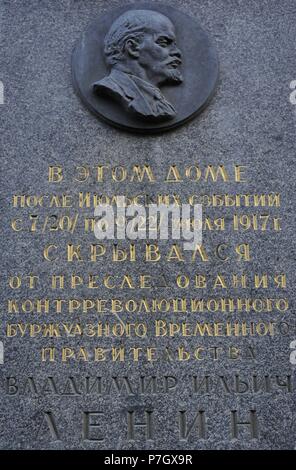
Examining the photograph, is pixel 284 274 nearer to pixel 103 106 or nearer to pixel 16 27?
pixel 103 106

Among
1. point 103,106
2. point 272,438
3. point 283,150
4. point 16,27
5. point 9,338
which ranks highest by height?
point 16,27

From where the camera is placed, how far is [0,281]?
673 cm

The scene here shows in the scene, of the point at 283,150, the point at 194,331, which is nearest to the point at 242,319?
the point at 194,331

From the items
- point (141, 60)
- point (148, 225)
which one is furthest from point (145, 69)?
point (148, 225)

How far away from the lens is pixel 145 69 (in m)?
7.22

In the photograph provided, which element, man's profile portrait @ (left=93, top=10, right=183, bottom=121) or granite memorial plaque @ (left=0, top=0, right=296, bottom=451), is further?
man's profile portrait @ (left=93, top=10, right=183, bottom=121)

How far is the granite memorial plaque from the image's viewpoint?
6.36 m

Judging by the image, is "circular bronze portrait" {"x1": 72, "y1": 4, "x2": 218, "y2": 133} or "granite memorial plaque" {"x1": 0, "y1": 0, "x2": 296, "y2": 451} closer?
"granite memorial plaque" {"x1": 0, "y1": 0, "x2": 296, "y2": 451}

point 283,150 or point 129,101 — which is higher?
point 129,101

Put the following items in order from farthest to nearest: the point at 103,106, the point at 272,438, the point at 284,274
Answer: the point at 103,106
the point at 284,274
the point at 272,438

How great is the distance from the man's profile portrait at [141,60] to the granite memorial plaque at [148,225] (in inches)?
0.6

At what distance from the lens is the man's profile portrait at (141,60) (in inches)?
279

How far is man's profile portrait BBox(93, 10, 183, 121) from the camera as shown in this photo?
7.08 metres

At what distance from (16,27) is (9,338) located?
315 cm
